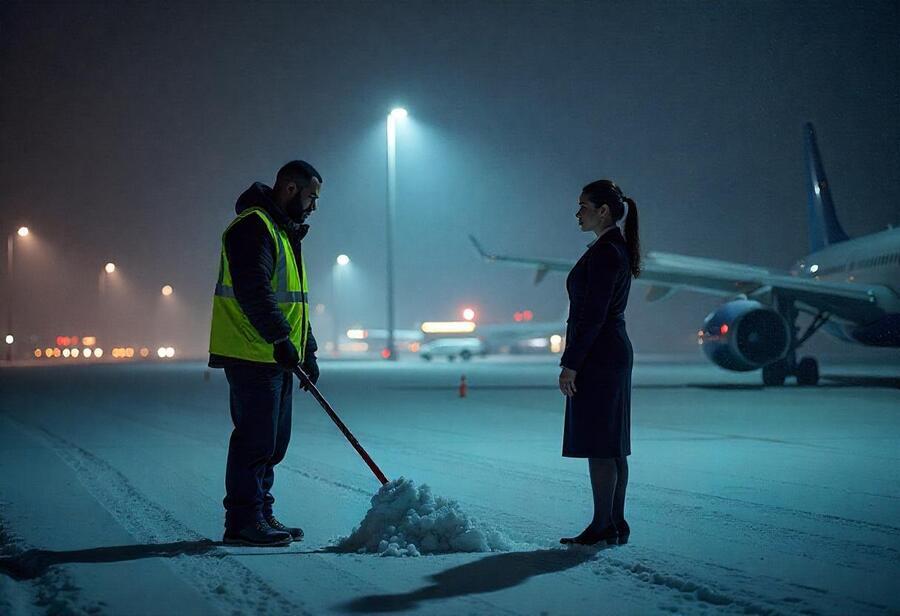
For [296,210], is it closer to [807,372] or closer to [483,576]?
[483,576]

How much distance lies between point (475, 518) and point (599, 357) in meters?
1.18

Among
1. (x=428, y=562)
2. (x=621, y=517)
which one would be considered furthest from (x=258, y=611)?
(x=621, y=517)

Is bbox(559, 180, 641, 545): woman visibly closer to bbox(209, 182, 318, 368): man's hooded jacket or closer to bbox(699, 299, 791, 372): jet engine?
bbox(209, 182, 318, 368): man's hooded jacket

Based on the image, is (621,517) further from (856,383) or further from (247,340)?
(856,383)

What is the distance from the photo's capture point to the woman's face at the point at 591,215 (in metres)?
5.46

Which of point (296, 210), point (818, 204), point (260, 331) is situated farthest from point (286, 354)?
point (818, 204)

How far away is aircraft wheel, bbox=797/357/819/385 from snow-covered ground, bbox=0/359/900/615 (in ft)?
29.3

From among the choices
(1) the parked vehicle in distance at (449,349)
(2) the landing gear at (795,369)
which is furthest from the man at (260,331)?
(1) the parked vehicle in distance at (449,349)

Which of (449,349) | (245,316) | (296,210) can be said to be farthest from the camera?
(449,349)

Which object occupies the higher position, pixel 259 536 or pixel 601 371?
pixel 601 371

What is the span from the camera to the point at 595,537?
17.3ft

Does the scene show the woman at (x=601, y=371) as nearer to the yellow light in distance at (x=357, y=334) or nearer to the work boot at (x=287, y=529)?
the work boot at (x=287, y=529)

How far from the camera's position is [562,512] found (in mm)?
6410

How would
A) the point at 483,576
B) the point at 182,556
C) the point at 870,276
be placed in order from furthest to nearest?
the point at 870,276
the point at 182,556
the point at 483,576
